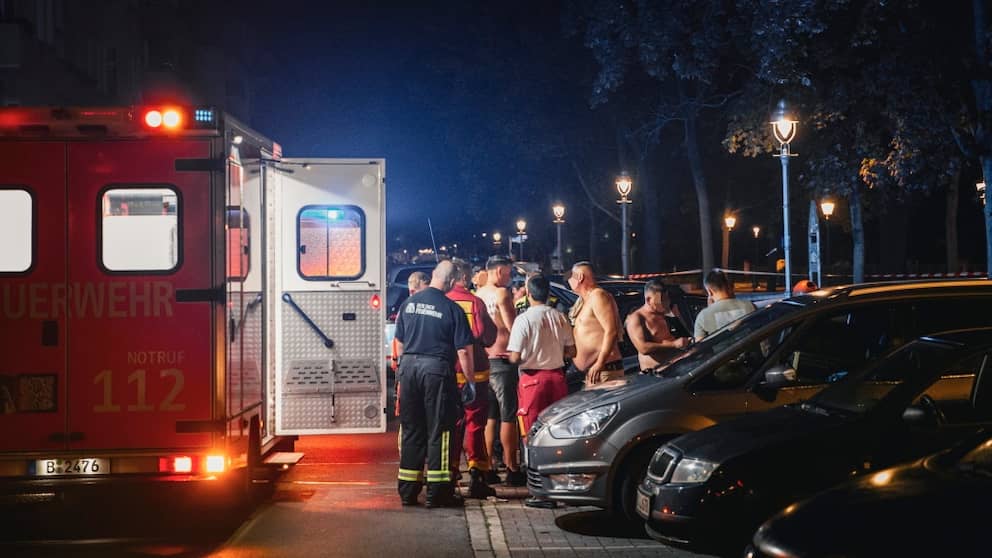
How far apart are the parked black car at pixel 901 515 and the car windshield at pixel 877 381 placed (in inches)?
61.9

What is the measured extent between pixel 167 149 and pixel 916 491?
217 inches

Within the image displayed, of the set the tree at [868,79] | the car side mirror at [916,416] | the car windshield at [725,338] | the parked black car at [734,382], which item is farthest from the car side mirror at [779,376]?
the tree at [868,79]

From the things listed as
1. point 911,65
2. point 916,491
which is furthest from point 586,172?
point 916,491

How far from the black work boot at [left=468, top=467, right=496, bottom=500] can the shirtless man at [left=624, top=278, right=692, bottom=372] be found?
6.15ft

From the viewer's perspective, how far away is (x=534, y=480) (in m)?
8.54

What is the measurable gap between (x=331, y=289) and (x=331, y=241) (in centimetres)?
44

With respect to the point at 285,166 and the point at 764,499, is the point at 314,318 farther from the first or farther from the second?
the point at 764,499

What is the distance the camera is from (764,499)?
21.8ft

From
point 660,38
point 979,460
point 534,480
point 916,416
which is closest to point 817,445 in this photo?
point 916,416

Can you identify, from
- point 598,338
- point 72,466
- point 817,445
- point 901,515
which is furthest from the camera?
point 598,338

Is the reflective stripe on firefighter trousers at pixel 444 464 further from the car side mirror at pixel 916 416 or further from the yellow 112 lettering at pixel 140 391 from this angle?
the car side mirror at pixel 916 416

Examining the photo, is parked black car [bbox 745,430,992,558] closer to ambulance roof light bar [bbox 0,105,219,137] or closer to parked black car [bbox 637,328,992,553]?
parked black car [bbox 637,328,992,553]

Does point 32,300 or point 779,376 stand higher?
point 32,300

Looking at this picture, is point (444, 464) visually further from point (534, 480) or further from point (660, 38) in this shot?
point (660, 38)
